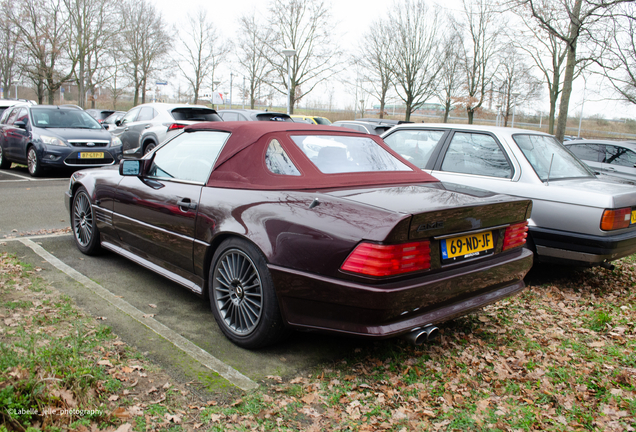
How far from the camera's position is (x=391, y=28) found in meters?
29.9

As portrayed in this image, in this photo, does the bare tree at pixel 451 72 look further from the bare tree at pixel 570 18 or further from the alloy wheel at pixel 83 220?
the alloy wheel at pixel 83 220

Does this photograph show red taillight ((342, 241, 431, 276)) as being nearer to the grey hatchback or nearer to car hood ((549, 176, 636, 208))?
car hood ((549, 176, 636, 208))

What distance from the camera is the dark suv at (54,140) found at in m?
10.6

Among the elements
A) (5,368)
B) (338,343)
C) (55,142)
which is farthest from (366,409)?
(55,142)

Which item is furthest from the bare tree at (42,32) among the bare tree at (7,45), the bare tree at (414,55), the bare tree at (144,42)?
the bare tree at (414,55)

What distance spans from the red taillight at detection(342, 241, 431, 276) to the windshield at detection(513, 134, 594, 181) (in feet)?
8.88

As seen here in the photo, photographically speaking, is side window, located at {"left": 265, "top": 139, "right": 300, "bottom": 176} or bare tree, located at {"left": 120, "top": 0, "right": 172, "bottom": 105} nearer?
side window, located at {"left": 265, "top": 139, "right": 300, "bottom": 176}

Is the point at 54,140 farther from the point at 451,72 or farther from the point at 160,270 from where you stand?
the point at 451,72

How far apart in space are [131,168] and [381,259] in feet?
8.32

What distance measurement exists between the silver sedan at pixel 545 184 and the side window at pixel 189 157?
272 cm

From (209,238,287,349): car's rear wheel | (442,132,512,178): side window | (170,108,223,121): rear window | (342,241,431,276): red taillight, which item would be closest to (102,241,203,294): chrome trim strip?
(209,238,287,349): car's rear wheel

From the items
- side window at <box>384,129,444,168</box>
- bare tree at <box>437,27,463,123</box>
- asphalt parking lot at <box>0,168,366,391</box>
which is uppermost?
bare tree at <box>437,27,463,123</box>

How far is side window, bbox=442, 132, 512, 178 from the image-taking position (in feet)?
16.5

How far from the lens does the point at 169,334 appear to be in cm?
327
